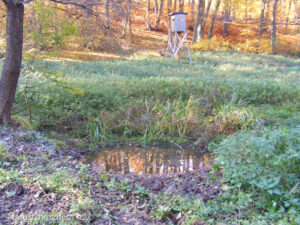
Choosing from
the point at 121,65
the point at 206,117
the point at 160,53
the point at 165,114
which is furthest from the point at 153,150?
the point at 160,53

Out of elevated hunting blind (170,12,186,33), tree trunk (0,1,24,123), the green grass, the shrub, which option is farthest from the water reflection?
elevated hunting blind (170,12,186,33)

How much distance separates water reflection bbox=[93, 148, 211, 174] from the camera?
21.4ft

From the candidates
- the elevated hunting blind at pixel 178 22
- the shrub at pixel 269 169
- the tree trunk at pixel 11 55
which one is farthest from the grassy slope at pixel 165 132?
the elevated hunting blind at pixel 178 22

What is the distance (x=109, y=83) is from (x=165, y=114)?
2952 millimetres

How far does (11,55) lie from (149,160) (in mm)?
3817

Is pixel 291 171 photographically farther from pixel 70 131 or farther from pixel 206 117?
pixel 70 131

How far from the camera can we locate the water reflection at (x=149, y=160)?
6527mm

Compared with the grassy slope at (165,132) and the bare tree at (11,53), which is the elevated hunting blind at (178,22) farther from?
the bare tree at (11,53)

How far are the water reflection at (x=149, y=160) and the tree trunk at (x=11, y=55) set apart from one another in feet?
7.91

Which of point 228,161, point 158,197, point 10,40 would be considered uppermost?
point 10,40

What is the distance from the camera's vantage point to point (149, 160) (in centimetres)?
708

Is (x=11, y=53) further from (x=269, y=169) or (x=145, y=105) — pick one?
(x=269, y=169)

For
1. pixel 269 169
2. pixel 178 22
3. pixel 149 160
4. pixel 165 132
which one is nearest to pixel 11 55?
pixel 149 160

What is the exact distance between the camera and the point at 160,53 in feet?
71.5
